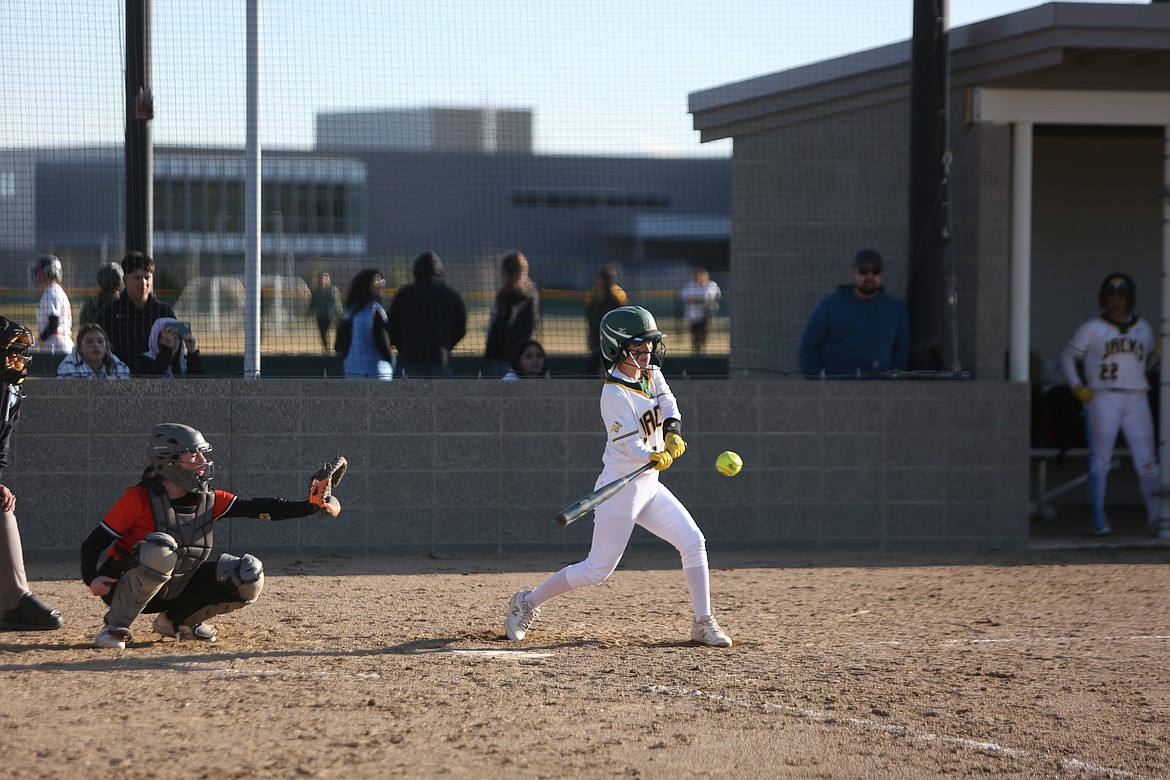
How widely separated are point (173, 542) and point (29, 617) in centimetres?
112

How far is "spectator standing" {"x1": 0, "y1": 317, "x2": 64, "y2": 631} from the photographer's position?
643cm

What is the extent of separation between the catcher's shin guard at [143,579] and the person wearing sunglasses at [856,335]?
5152mm

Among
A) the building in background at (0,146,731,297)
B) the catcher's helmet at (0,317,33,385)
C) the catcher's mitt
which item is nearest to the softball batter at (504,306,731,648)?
the catcher's mitt

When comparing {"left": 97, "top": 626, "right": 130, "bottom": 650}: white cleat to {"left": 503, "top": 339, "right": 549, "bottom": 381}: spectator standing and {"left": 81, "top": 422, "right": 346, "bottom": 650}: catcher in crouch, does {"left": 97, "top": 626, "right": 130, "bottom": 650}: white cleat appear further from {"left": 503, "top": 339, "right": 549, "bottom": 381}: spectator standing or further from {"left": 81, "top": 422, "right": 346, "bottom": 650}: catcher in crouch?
{"left": 503, "top": 339, "right": 549, "bottom": 381}: spectator standing

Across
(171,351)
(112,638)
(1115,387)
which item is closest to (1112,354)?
(1115,387)

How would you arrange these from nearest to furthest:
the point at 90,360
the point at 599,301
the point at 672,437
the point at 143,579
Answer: the point at 143,579, the point at 672,437, the point at 90,360, the point at 599,301

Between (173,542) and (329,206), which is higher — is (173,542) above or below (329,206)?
below

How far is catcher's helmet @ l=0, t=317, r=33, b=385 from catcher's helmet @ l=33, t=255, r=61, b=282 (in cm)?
244

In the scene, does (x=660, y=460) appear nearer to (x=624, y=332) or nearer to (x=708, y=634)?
(x=624, y=332)

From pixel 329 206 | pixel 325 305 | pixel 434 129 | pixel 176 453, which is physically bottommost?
pixel 176 453

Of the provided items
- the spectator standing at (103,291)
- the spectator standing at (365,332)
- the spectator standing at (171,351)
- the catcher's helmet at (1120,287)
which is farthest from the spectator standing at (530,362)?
the catcher's helmet at (1120,287)

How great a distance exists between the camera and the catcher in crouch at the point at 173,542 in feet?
19.5

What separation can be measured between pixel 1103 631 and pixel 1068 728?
202 cm

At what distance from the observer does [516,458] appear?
29.9ft
